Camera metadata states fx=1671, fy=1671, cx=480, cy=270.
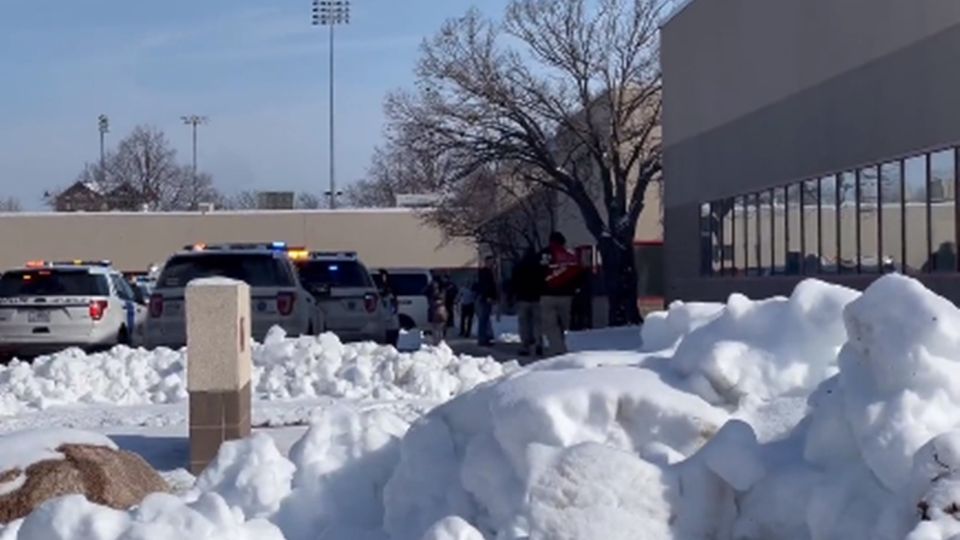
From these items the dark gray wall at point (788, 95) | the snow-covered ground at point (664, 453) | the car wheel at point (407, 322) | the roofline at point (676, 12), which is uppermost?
the roofline at point (676, 12)

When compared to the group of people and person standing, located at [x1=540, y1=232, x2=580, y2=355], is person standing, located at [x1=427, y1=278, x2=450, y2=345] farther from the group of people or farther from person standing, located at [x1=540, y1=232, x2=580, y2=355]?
person standing, located at [x1=540, y1=232, x2=580, y2=355]

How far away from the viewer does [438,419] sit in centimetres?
727

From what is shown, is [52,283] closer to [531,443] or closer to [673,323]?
[673,323]

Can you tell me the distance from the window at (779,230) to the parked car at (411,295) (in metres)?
8.05

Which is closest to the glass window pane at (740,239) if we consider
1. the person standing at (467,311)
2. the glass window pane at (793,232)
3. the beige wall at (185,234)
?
the glass window pane at (793,232)

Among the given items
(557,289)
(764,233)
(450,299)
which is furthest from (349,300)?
(450,299)

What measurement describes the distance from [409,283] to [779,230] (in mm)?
9771

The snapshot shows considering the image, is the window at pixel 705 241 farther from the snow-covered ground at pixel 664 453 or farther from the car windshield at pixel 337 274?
A: the snow-covered ground at pixel 664 453

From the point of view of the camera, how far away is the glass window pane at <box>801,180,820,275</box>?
96.0 feet

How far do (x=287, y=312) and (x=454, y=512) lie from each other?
13521 mm

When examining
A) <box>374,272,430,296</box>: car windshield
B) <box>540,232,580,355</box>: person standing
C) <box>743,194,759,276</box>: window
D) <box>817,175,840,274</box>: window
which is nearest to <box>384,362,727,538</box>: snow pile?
<box>540,232,580,355</box>: person standing

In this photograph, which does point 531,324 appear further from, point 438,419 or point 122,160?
point 122,160

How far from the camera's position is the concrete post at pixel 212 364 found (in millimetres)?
10797

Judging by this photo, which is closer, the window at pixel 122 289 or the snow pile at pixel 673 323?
the snow pile at pixel 673 323
